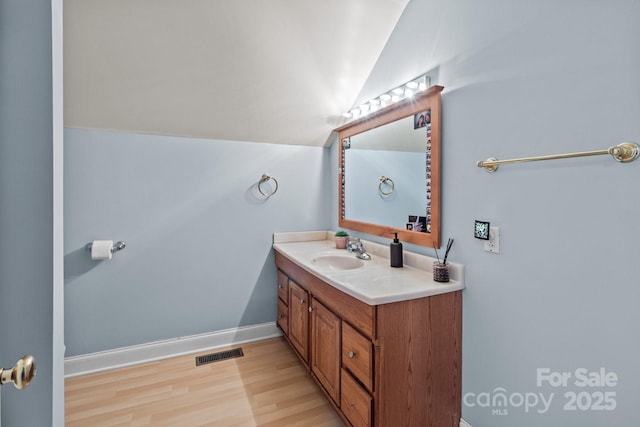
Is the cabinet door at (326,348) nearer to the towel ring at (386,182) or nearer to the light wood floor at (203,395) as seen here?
the light wood floor at (203,395)

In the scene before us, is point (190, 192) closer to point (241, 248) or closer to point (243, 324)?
point (241, 248)

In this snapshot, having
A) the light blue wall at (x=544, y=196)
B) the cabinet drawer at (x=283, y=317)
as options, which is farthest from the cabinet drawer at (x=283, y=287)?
the light blue wall at (x=544, y=196)

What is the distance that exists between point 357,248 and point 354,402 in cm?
104

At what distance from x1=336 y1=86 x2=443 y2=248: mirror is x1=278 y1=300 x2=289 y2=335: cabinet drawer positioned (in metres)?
0.85

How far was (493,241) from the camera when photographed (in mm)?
1355

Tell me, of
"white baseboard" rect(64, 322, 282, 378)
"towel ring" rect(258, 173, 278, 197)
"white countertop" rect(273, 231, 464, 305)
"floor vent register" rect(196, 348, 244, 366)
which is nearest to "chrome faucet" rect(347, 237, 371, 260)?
"white countertop" rect(273, 231, 464, 305)

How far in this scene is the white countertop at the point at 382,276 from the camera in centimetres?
135

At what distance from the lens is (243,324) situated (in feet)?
8.57

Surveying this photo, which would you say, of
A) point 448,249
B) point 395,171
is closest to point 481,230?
point 448,249

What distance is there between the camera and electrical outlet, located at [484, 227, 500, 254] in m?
1.34

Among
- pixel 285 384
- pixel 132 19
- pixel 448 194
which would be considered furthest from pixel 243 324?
pixel 132 19

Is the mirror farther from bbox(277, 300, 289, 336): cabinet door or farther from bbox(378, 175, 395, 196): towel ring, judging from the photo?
bbox(277, 300, 289, 336): cabinet door

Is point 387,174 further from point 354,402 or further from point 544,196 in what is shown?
point 354,402

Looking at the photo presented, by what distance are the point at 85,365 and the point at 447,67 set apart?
3.06 metres
